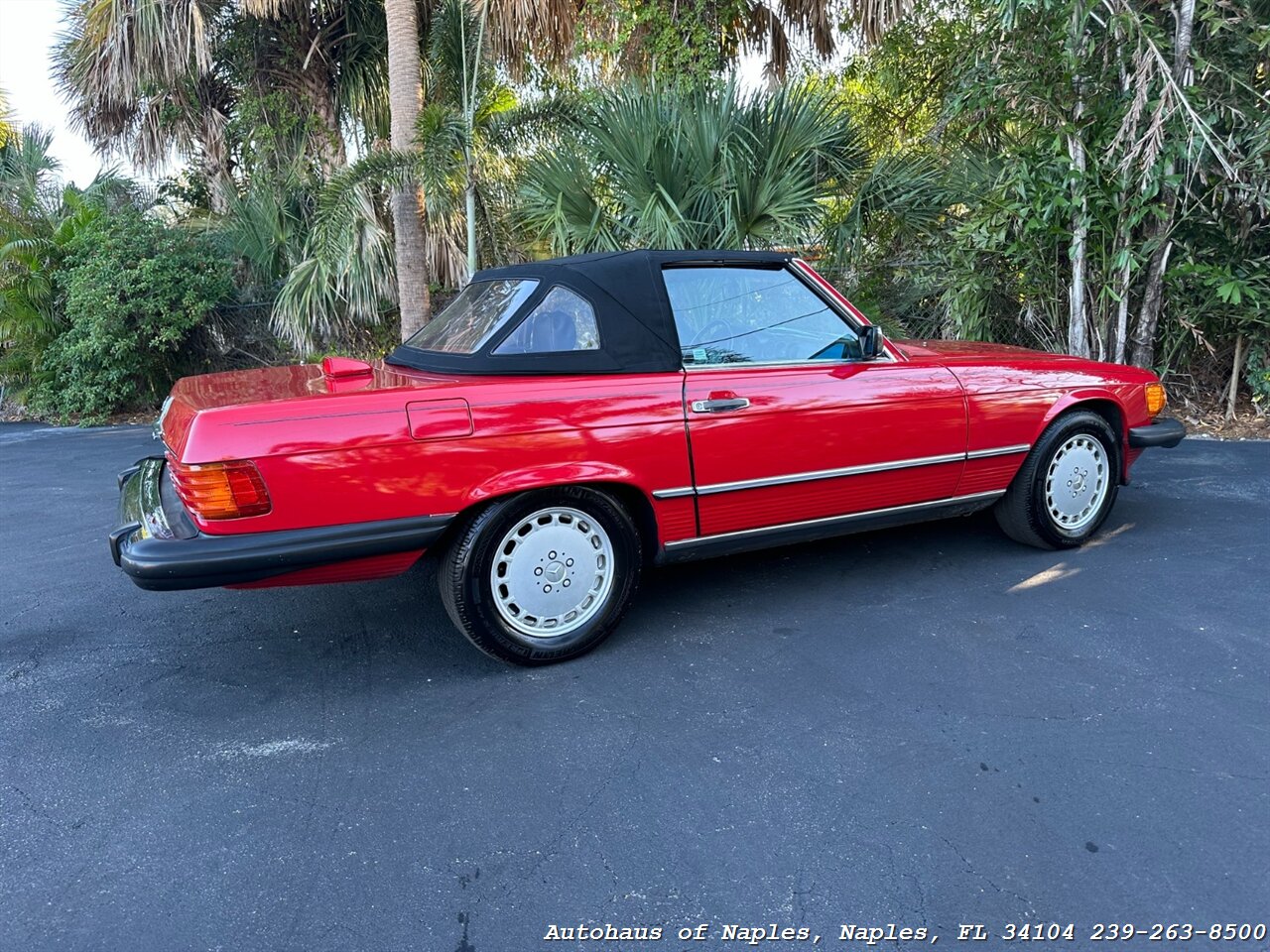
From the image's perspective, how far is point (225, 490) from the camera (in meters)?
2.81

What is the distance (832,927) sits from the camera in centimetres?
201

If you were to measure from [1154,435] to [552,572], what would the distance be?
319 centimetres

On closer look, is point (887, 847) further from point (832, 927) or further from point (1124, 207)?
point (1124, 207)

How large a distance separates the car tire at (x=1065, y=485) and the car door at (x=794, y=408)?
1.59 feet

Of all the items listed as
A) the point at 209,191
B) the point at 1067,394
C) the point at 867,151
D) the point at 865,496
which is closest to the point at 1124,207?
the point at 867,151

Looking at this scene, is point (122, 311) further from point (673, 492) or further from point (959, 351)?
point (959, 351)

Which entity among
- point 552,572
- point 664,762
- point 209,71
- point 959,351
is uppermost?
point 209,71

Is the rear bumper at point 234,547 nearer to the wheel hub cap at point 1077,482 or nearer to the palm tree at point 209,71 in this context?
the wheel hub cap at point 1077,482

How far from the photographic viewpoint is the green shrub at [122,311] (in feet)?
31.6

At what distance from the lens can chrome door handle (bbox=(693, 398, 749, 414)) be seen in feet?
11.2

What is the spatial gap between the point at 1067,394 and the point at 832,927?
3.06 m

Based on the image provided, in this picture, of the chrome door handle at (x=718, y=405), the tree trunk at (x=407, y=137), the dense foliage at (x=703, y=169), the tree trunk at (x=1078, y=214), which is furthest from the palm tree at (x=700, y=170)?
the chrome door handle at (x=718, y=405)

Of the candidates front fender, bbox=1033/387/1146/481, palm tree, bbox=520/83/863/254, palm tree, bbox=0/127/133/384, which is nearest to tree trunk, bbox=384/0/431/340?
palm tree, bbox=520/83/863/254

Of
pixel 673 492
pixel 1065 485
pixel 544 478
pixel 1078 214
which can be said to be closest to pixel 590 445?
pixel 544 478
